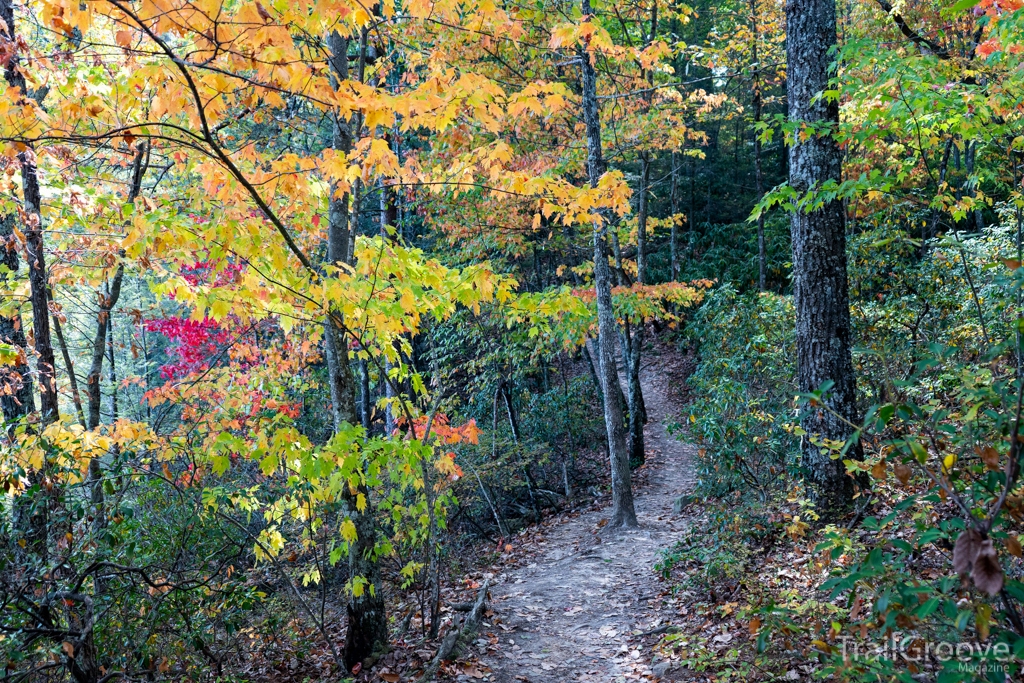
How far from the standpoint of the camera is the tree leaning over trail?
17.6ft

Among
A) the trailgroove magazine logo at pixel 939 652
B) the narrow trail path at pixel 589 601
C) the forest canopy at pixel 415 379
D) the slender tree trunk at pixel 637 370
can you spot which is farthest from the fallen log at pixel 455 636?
the slender tree trunk at pixel 637 370

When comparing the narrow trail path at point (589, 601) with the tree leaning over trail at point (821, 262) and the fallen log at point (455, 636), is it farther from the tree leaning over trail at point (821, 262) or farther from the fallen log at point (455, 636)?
the tree leaning over trail at point (821, 262)

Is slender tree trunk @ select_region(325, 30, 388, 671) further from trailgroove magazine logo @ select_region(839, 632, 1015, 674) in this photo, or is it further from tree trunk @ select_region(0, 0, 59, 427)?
trailgroove magazine logo @ select_region(839, 632, 1015, 674)

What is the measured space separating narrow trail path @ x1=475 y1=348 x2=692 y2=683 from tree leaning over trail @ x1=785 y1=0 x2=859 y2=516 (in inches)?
82.6

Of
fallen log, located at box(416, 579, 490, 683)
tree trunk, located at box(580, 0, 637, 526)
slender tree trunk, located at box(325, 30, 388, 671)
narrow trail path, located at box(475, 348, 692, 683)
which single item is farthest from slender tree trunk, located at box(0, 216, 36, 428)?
tree trunk, located at box(580, 0, 637, 526)

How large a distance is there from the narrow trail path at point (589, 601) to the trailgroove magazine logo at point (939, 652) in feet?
5.23

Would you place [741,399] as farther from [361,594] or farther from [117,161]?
[117,161]

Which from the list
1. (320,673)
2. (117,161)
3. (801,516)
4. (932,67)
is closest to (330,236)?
(117,161)

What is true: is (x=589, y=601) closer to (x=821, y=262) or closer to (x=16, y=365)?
(x=821, y=262)

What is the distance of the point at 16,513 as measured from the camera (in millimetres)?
4461

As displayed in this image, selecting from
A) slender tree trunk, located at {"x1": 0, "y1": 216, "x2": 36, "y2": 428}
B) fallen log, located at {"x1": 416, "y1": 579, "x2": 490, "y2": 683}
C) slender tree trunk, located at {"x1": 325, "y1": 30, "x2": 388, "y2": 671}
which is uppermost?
slender tree trunk, located at {"x1": 0, "y1": 216, "x2": 36, "y2": 428}

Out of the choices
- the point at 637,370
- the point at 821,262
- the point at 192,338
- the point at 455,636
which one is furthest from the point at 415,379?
the point at 192,338

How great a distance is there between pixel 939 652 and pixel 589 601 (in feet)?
14.2

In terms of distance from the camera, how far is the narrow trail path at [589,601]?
5102 millimetres
